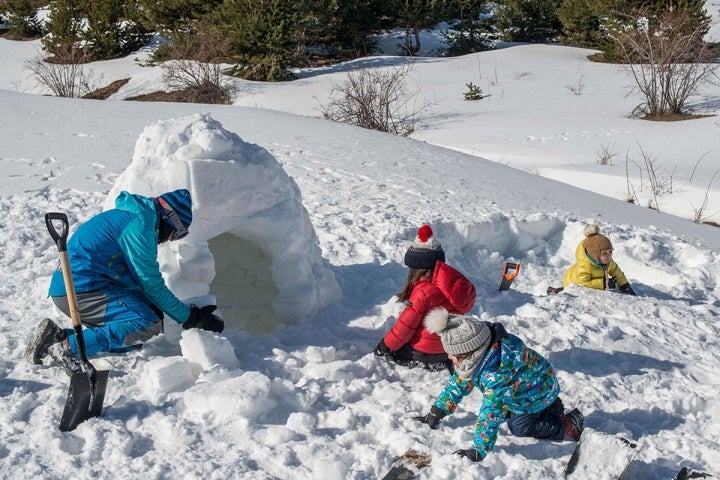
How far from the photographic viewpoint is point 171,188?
13.4 ft

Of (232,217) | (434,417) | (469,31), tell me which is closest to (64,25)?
(469,31)

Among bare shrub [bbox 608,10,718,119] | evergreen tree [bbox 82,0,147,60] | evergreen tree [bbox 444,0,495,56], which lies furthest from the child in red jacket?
evergreen tree [bbox 444,0,495,56]

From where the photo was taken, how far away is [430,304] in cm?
376

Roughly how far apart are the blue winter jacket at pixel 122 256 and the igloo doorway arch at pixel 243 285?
105cm

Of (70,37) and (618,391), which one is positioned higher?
(70,37)

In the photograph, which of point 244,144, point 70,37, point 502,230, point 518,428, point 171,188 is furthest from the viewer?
point 70,37

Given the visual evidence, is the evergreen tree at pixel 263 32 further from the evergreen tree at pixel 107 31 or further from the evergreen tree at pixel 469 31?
the evergreen tree at pixel 469 31

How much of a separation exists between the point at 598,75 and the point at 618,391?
53.3 ft

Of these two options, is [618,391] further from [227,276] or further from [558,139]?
[558,139]

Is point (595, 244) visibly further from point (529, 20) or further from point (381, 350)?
point (529, 20)

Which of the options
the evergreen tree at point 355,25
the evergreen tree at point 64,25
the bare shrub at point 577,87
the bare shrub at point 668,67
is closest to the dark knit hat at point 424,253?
the bare shrub at point 668,67

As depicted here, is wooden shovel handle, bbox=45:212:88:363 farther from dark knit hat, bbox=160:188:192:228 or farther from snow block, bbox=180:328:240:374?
dark knit hat, bbox=160:188:192:228

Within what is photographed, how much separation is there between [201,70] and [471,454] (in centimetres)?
1548

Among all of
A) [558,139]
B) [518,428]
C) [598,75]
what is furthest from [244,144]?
[598,75]
